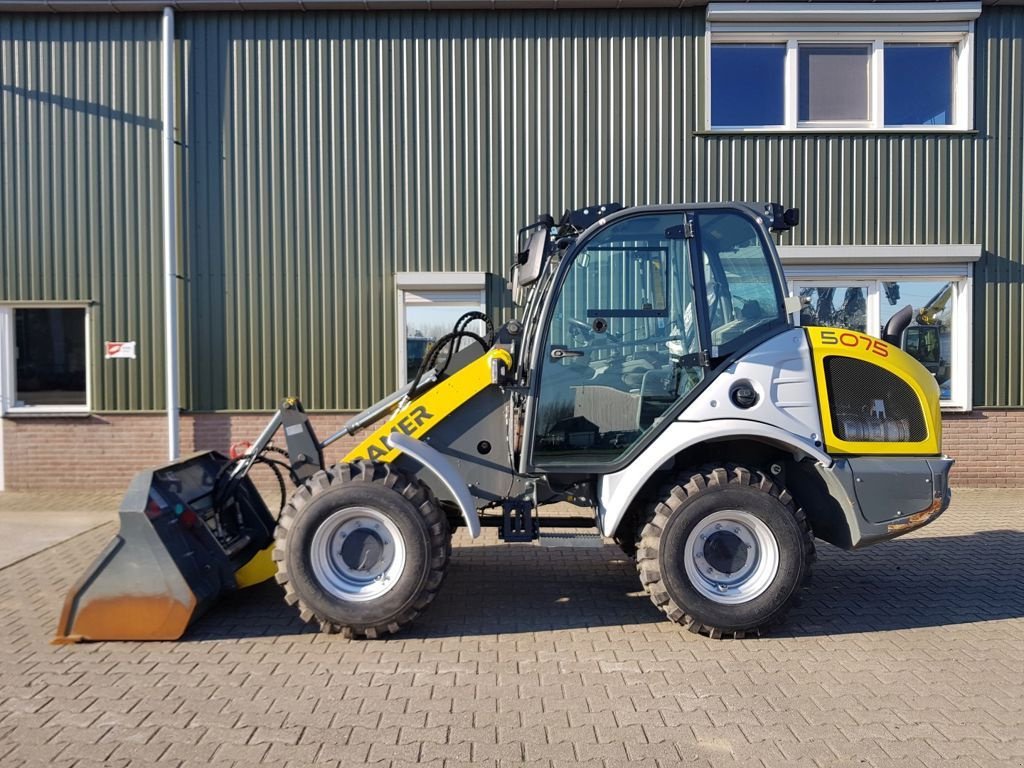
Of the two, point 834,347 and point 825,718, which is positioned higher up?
point 834,347

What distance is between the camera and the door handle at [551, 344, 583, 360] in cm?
490

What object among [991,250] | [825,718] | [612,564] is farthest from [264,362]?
[991,250]

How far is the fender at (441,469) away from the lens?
4820mm

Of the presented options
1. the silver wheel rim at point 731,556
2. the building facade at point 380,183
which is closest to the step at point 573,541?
the silver wheel rim at point 731,556

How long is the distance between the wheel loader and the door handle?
0.04ft

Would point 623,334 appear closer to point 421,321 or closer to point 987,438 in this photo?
point 421,321

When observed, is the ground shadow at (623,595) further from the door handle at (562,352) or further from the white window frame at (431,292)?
the white window frame at (431,292)

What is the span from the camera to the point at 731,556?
483 centimetres

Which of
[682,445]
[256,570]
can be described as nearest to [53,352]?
[256,570]

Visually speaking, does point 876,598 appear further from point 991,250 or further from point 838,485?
point 991,250

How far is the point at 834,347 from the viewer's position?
16.0 feet

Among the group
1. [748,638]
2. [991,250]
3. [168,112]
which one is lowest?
[748,638]

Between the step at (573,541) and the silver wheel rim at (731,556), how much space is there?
0.65 metres

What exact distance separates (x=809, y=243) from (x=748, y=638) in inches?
251
